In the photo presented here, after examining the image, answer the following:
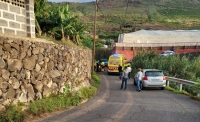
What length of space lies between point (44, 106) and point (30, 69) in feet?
4.99

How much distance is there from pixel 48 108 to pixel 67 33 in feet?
29.4

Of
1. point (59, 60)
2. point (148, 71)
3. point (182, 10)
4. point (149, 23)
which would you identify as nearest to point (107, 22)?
point (149, 23)

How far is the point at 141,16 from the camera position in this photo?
111688mm

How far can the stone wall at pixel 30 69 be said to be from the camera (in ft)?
24.8

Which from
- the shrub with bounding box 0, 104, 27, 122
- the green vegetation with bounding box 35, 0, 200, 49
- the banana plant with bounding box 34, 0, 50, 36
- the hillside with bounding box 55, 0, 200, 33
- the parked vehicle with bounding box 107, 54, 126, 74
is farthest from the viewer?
the hillside with bounding box 55, 0, 200, 33

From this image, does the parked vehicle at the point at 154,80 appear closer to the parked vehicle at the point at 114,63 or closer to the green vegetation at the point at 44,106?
the green vegetation at the point at 44,106

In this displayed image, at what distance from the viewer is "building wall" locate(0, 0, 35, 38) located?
8.82 metres

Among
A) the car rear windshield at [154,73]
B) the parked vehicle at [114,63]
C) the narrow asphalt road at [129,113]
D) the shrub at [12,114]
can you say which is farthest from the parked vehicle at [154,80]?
the parked vehicle at [114,63]

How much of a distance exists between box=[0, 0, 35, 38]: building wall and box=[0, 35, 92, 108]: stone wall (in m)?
0.71

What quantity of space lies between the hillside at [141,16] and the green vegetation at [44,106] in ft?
168

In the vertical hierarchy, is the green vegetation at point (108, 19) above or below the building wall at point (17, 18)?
above

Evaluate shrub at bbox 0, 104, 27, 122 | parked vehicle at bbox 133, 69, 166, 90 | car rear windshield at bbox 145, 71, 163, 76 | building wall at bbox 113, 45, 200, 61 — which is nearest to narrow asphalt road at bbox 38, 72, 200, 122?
shrub at bbox 0, 104, 27, 122

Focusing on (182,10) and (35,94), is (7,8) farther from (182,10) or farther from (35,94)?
(182,10)

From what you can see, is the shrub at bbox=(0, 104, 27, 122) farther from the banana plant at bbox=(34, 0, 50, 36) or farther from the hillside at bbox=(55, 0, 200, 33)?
the hillside at bbox=(55, 0, 200, 33)
